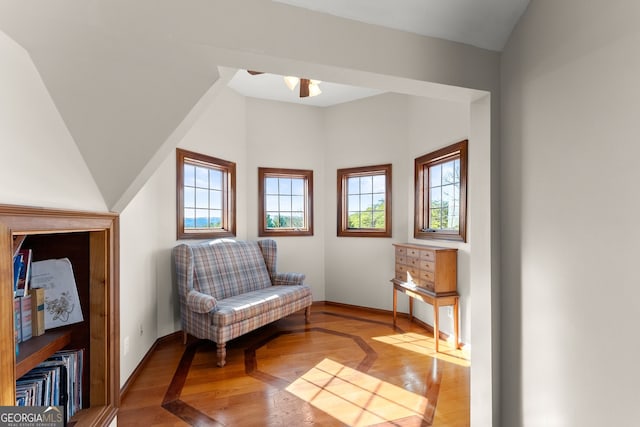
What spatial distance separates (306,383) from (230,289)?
1464 millimetres

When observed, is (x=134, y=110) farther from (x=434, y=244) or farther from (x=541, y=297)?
(x=434, y=244)

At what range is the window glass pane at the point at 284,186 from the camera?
4.58 m

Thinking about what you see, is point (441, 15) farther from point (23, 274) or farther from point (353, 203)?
point (353, 203)

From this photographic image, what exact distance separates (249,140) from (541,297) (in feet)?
12.5

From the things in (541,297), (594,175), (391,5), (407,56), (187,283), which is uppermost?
(391,5)

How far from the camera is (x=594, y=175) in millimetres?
1138

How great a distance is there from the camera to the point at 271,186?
4.54m

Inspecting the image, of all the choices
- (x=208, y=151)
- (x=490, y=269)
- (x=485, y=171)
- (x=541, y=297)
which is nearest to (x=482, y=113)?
(x=485, y=171)

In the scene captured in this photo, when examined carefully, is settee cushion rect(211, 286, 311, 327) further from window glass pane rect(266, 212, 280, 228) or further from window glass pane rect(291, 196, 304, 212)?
window glass pane rect(291, 196, 304, 212)

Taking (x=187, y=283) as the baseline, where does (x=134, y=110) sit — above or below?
above

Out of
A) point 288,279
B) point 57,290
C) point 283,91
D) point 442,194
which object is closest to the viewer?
point 57,290

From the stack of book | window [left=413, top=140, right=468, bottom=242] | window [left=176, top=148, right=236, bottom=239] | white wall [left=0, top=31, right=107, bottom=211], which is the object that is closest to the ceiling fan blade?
window [left=176, top=148, right=236, bottom=239]

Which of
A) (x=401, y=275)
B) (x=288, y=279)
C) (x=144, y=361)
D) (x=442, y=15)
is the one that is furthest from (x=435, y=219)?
(x=144, y=361)

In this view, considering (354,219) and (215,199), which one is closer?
(215,199)
